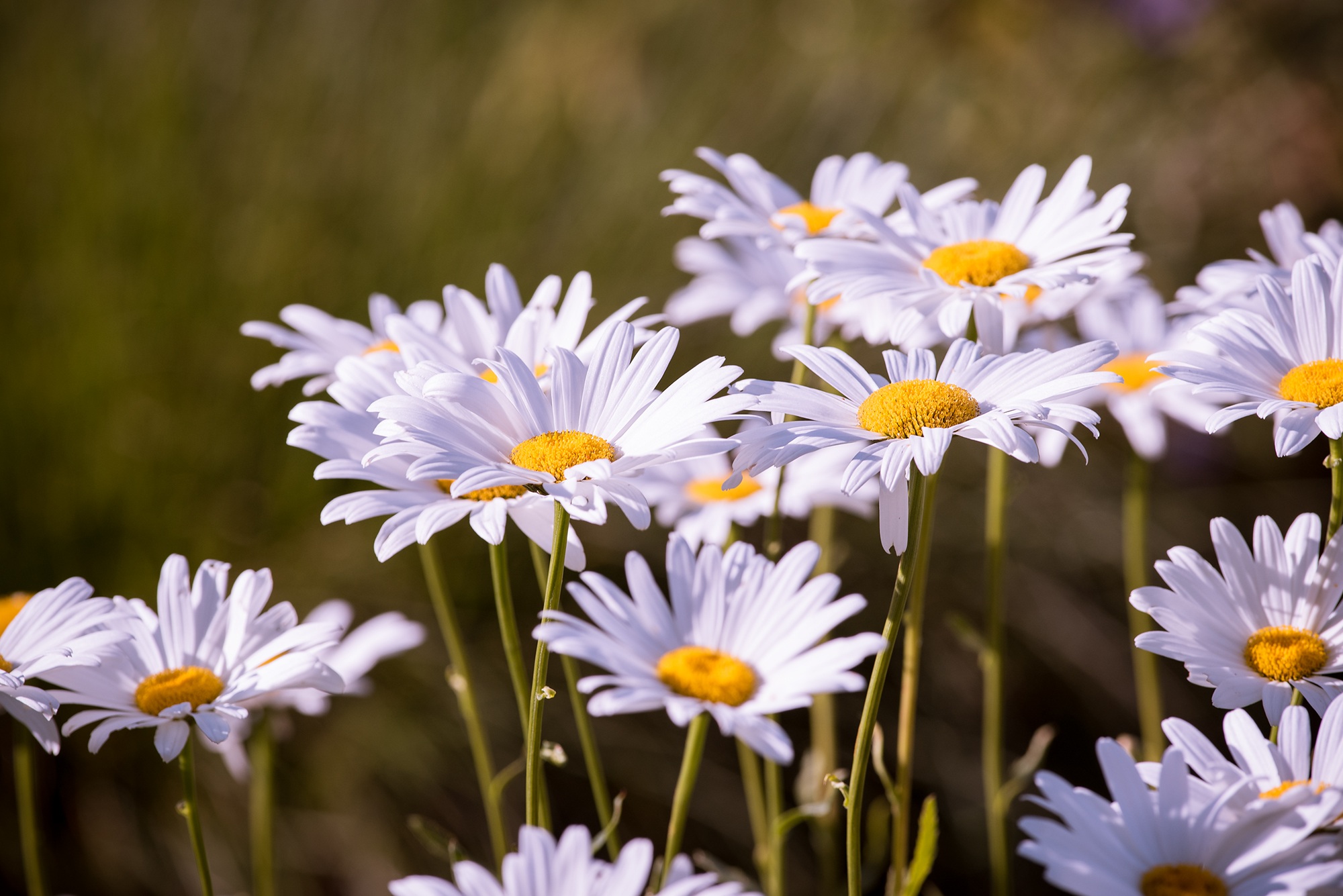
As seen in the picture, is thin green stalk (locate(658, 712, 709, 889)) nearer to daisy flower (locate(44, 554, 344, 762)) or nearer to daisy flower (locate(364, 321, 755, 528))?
daisy flower (locate(364, 321, 755, 528))

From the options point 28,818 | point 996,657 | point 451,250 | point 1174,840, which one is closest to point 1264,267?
point 996,657

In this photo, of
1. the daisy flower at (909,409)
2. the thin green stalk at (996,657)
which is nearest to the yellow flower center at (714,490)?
the thin green stalk at (996,657)

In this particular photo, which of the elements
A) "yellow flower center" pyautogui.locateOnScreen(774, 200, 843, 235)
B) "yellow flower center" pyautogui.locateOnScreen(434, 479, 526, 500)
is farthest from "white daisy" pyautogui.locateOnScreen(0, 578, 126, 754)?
"yellow flower center" pyautogui.locateOnScreen(774, 200, 843, 235)

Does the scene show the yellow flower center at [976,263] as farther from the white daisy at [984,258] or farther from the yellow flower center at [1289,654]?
the yellow flower center at [1289,654]

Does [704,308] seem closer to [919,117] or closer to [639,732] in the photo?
[639,732]

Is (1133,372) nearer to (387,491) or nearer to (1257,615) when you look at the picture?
(1257,615)

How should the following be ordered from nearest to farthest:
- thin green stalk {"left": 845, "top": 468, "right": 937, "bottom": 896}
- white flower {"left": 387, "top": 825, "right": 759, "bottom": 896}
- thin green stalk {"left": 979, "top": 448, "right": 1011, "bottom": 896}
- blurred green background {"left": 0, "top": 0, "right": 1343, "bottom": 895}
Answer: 1. white flower {"left": 387, "top": 825, "right": 759, "bottom": 896}
2. thin green stalk {"left": 845, "top": 468, "right": 937, "bottom": 896}
3. thin green stalk {"left": 979, "top": 448, "right": 1011, "bottom": 896}
4. blurred green background {"left": 0, "top": 0, "right": 1343, "bottom": 895}

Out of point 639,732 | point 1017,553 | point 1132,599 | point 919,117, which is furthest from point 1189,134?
point 1132,599
